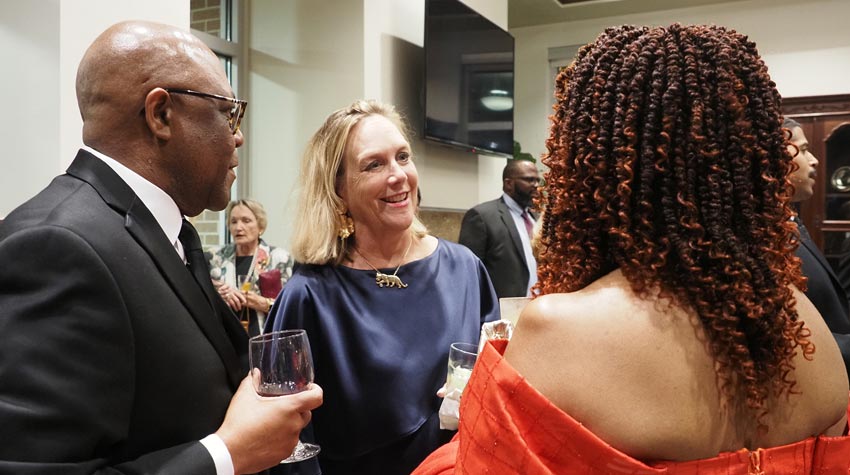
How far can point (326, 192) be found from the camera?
7.14 ft

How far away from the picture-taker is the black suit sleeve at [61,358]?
0.92 metres

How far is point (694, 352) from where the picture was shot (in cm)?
99

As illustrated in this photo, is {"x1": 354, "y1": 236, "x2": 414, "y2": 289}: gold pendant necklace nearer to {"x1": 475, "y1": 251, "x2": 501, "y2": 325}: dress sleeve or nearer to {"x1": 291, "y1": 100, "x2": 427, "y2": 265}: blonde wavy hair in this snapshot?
{"x1": 291, "y1": 100, "x2": 427, "y2": 265}: blonde wavy hair

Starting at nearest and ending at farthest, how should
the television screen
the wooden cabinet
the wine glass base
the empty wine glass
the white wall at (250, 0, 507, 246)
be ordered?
the empty wine glass → the wine glass base → the white wall at (250, 0, 507, 246) → the television screen → the wooden cabinet

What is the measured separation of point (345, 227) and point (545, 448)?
1270 mm

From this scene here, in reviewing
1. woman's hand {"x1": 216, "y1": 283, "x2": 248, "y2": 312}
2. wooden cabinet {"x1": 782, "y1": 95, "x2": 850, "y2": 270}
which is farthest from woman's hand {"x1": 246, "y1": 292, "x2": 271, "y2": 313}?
wooden cabinet {"x1": 782, "y1": 95, "x2": 850, "y2": 270}

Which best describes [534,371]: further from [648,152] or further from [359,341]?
[359,341]

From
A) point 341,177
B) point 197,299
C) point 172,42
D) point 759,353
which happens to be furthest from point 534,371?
point 341,177

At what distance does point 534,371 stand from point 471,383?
153 millimetres

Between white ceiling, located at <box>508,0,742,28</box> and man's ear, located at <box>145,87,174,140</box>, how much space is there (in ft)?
23.0

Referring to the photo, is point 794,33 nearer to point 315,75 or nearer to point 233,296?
point 315,75

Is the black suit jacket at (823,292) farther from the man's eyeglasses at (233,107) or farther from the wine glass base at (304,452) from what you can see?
the man's eyeglasses at (233,107)

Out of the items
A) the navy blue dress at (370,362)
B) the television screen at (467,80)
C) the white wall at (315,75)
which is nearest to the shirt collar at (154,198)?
the navy blue dress at (370,362)

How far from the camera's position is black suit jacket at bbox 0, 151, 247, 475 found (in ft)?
3.06
